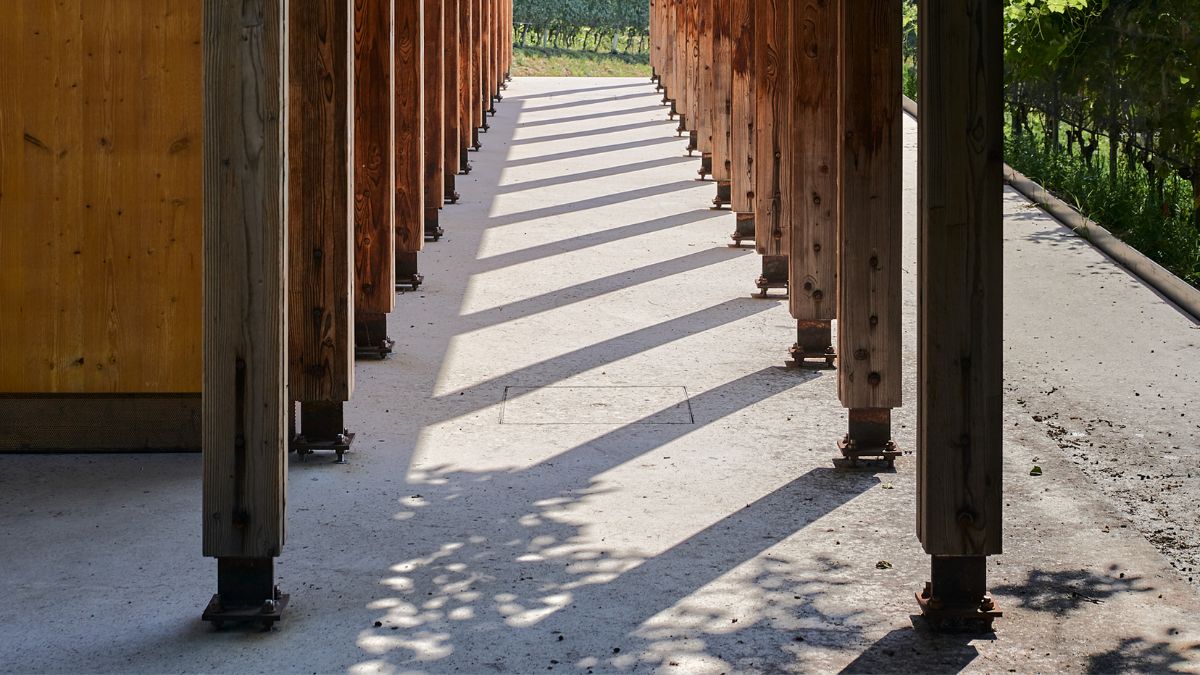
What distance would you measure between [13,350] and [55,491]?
2.74ft

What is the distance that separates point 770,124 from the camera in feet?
32.6

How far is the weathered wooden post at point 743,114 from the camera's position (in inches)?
467

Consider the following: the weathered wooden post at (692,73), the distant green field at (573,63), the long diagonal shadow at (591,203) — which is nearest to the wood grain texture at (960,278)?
the long diagonal shadow at (591,203)

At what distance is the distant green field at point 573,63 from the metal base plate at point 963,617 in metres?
40.1

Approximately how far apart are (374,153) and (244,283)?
370 cm

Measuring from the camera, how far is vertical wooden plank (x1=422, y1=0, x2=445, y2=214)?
1246 centimetres

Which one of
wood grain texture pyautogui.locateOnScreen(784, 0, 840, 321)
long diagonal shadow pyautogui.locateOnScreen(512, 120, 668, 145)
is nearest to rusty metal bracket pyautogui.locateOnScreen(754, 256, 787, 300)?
wood grain texture pyautogui.locateOnScreen(784, 0, 840, 321)

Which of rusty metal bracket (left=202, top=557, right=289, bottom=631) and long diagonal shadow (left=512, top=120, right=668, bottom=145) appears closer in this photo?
rusty metal bracket (left=202, top=557, right=289, bottom=631)

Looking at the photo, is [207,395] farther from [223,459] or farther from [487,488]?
[487,488]

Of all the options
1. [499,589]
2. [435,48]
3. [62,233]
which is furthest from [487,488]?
[435,48]

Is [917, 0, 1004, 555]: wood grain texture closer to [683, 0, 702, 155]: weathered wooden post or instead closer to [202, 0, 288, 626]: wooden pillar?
[202, 0, 288, 626]: wooden pillar

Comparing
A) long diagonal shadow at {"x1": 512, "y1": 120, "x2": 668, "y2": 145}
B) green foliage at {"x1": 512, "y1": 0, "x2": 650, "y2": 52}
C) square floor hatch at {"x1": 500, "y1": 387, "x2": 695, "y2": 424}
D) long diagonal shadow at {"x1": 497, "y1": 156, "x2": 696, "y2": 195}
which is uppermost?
green foliage at {"x1": 512, "y1": 0, "x2": 650, "y2": 52}

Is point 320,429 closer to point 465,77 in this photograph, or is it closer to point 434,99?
point 434,99

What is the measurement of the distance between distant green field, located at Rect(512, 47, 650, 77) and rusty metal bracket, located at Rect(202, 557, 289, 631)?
40.0 m
